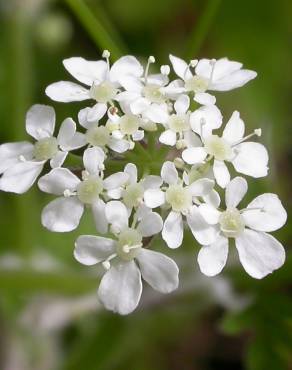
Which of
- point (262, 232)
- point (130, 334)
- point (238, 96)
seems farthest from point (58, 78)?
point (262, 232)

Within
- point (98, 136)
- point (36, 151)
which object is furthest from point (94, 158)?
point (36, 151)

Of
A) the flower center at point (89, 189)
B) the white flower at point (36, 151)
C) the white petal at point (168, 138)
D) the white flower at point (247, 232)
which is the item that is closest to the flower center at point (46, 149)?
the white flower at point (36, 151)

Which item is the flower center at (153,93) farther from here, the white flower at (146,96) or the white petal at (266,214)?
the white petal at (266,214)

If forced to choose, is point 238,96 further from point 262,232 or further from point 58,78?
point 262,232

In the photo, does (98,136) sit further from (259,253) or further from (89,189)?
(259,253)

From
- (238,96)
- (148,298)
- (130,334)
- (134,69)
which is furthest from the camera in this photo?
(238,96)

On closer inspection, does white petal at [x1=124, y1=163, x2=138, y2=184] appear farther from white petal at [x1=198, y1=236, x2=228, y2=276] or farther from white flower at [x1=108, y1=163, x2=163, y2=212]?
white petal at [x1=198, y1=236, x2=228, y2=276]

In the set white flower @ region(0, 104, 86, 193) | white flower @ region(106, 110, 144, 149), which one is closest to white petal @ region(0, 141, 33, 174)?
white flower @ region(0, 104, 86, 193)
